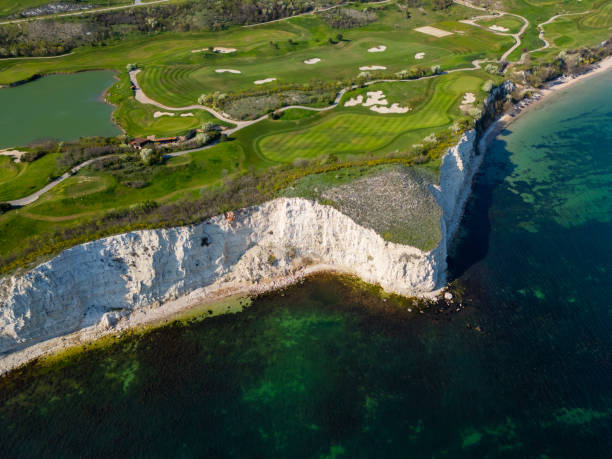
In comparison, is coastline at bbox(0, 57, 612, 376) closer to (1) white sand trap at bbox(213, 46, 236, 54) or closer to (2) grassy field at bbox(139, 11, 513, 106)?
(2) grassy field at bbox(139, 11, 513, 106)

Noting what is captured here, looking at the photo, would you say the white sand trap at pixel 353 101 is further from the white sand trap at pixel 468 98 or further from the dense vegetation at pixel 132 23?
the dense vegetation at pixel 132 23

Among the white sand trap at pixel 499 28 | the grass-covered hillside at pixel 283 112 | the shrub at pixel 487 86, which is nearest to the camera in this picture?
the grass-covered hillside at pixel 283 112

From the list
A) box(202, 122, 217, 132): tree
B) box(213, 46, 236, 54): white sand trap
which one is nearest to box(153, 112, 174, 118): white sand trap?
box(202, 122, 217, 132): tree

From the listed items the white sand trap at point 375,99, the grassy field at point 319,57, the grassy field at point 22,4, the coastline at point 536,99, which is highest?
the grassy field at point 22,4

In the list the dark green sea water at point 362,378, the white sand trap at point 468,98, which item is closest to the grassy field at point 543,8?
the white sand trap at point 468,98

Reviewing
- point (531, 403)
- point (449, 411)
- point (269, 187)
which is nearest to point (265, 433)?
point (449, 411)

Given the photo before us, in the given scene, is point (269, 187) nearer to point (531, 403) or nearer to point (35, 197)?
point (35, 197)
